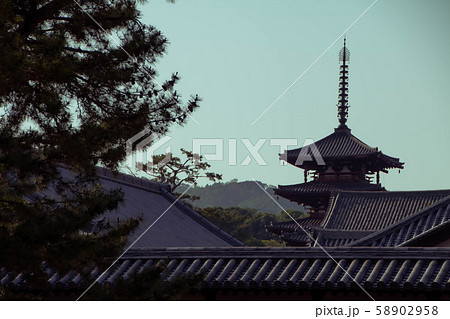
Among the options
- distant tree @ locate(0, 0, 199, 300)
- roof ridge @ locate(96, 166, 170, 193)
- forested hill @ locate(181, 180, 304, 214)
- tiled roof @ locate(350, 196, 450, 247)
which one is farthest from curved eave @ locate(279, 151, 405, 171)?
forested hill @ locate(181, 180, 304, 214)

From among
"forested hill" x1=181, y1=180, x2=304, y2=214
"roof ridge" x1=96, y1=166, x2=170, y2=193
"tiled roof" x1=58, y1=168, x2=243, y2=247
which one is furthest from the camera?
"forested hill" x1=181, y1=180, x2=304, y2=214

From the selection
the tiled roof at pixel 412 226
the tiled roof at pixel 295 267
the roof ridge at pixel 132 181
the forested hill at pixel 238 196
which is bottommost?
the tiled roof at pixel 295 267

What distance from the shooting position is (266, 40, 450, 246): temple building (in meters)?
39.5

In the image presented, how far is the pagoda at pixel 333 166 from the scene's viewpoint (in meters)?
45.3

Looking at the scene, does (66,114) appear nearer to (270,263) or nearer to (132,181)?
(270,263)

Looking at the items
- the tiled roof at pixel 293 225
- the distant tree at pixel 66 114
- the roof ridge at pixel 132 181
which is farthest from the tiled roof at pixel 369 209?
the distant tree at pixel 66 114

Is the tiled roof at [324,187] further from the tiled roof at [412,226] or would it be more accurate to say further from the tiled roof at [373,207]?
the tiled roof at [412,226]

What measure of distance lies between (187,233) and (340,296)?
10.9 meters

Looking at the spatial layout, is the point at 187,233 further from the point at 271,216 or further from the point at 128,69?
the point at 271,216

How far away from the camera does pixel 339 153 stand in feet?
150

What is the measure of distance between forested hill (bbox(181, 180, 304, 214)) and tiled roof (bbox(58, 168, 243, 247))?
13157 cm

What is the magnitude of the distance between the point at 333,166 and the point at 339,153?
1.23m

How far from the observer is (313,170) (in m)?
47.3

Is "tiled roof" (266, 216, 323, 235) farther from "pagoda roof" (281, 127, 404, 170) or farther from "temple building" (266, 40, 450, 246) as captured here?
"pagoda roof" (281, 127, 404, 170)
